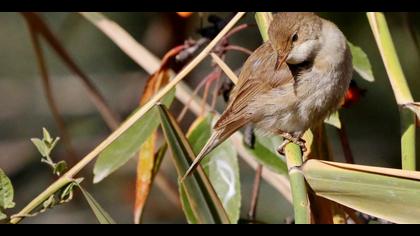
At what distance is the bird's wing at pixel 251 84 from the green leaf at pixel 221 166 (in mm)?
77

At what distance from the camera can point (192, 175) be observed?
1.63m

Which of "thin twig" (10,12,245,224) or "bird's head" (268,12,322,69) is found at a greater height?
"thin twig" (10,12,245,224)

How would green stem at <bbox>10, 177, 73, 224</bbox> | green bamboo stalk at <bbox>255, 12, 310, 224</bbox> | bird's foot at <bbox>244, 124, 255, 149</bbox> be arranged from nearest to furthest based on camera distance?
green bamboo stalk at <bbox>255, 12, 310, 224</bbox> < green stem at <bbox>10, 177, 73, 224</bbox> < bird's foot at <bbox>244, 124, 255, 149</bbox>

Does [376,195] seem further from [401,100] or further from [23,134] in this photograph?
[23,134]

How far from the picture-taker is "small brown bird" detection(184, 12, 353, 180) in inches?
72.7

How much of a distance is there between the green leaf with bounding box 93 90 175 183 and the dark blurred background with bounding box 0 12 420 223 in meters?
1.63

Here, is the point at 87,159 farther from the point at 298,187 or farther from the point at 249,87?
the point at 249,87

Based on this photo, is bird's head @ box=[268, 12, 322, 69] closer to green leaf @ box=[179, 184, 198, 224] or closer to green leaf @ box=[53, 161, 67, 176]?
green leaf @ box=[179, 184, 198, 224]

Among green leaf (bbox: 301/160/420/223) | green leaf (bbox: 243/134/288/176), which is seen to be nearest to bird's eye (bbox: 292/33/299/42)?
green leaf (bbox: 243/134/288/176)

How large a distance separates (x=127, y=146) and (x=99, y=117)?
206 centimetres

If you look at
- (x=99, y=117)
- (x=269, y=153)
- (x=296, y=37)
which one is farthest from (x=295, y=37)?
(x=99, y=117)

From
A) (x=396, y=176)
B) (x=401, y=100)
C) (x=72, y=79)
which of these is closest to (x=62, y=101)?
(x=72, y=79)

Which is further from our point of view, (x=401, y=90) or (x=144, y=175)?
(x=144, y=175)
